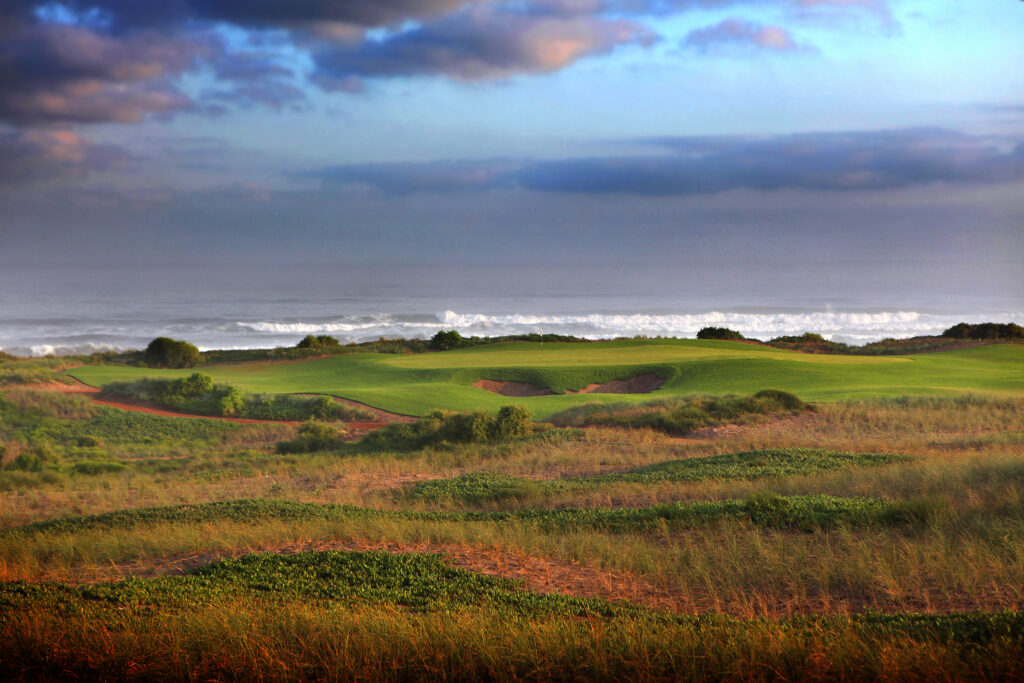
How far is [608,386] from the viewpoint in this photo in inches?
1324

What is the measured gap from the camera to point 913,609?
4.91m

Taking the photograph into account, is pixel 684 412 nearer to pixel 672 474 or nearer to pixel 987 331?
pixel 672 474

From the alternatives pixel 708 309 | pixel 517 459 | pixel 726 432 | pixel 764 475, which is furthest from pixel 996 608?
pixel 708 309

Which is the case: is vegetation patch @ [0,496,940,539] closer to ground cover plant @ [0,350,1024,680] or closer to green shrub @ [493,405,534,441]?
ground cover plant @ [0,350,1024,680]

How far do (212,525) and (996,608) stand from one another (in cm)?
788

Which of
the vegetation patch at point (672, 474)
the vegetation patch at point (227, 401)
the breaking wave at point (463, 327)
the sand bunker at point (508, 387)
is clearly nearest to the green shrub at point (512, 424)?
the vegetation patch at point (672, 474)

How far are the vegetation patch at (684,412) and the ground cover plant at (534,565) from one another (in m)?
2.71

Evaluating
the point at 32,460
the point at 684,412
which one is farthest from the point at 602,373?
the point at 32,460

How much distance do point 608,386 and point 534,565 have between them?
27.5 m

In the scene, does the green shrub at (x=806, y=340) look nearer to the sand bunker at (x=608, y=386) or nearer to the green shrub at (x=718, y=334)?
the green shrub at (x=718, y=334)

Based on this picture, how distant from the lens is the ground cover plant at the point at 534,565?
321 centimetres

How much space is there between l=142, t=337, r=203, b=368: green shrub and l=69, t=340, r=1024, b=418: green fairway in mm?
2288

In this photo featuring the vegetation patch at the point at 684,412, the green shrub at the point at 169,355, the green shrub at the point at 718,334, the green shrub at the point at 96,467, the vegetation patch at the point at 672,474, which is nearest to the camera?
the vegetation patch at the point at 672,474

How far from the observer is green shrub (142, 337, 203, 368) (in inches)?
1708
